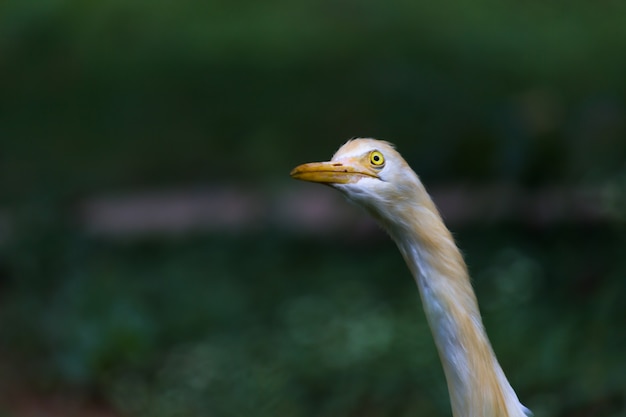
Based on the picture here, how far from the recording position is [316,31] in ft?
25.4

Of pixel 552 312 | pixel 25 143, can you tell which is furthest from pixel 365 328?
pixel 25 143

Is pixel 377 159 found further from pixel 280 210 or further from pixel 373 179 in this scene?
pixel 280 210

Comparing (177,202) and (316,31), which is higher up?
(316,31)

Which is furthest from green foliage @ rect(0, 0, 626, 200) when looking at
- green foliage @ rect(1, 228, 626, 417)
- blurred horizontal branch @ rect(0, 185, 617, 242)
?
green foliage @ rect(1, 228, 626, 417)

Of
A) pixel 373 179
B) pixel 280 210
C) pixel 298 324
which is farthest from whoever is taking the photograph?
pixel 280 210

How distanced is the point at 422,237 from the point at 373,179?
158mm

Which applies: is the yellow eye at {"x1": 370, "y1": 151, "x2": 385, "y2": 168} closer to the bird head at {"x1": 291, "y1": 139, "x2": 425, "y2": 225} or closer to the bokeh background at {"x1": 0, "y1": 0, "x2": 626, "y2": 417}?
the bird head at {"x1": 291, "y1": 139, "x2": 425, "y2": 225}

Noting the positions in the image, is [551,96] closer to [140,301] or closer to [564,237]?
[564,237]

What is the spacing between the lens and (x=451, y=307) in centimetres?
237

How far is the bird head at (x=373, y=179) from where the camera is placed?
2330 millimetres

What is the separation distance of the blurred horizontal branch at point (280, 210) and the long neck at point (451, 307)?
2.87 meters

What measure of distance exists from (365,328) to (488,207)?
3.85ft

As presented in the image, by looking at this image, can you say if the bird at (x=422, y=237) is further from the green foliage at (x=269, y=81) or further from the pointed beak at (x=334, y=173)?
the green foliage at (x=269, y=81)

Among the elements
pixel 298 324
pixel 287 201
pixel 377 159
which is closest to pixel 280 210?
pixel 287 201
